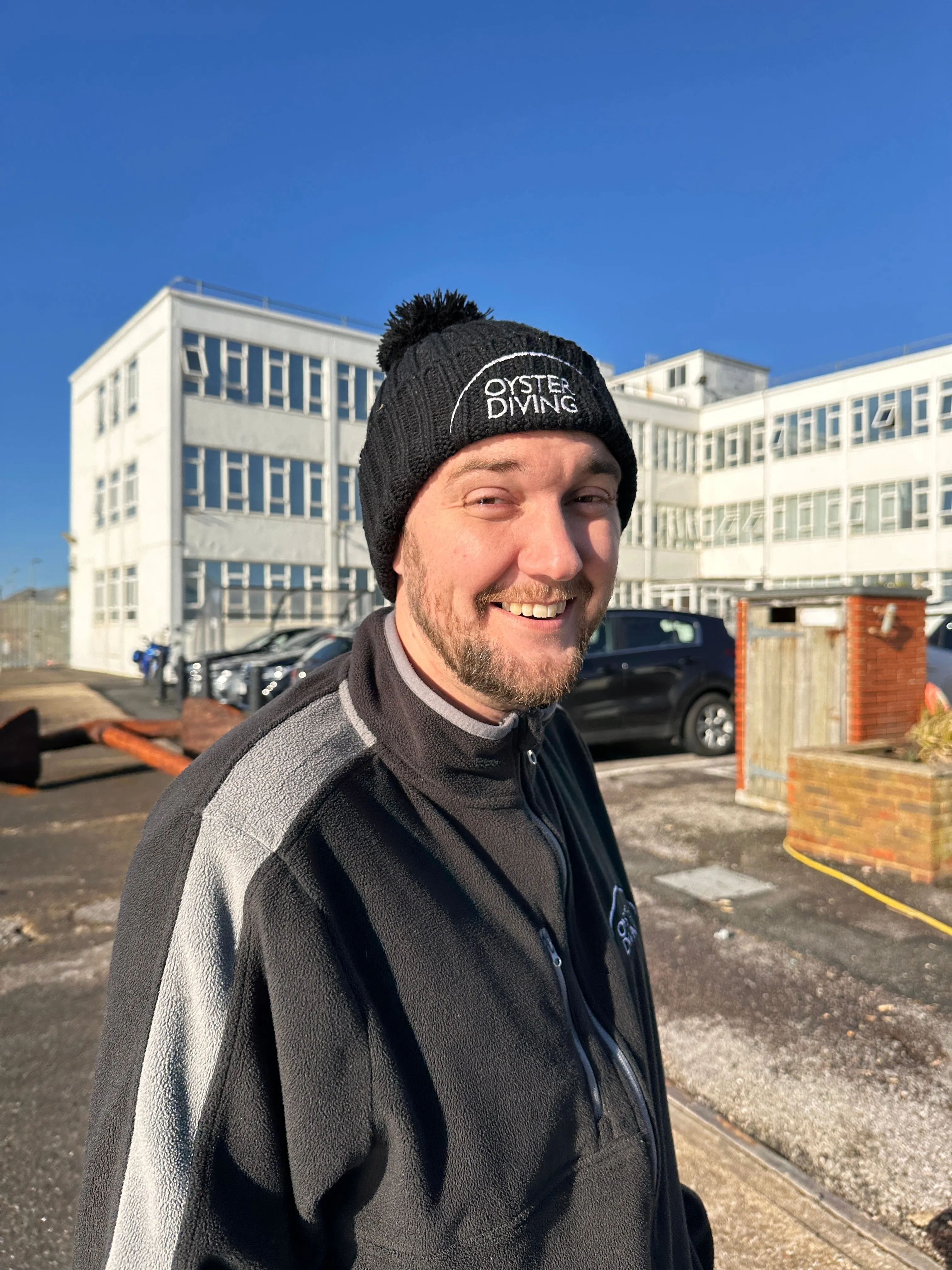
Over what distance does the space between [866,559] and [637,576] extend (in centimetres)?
916

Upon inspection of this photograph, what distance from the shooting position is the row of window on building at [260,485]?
2822 centimetres

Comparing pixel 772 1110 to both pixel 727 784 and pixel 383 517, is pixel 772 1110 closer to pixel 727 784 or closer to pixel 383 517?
pixel 383 517

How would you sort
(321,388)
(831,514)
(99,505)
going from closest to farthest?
1. (321,388)
2. (99,505)
3. (831,514)

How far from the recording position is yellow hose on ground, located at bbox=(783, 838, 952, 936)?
461 centimetres

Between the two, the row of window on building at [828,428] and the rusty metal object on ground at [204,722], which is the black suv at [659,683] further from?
the row of window on building at [828,428]

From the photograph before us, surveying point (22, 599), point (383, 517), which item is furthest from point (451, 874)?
point (22, 599)

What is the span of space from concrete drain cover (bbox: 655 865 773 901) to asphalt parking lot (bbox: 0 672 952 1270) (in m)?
0.02

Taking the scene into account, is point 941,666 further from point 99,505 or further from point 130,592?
point 99,505

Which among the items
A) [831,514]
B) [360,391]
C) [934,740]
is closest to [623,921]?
[934,740]

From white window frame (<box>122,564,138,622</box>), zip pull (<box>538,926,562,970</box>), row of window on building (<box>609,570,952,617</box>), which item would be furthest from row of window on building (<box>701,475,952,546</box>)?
zip pull (<box>538,926,562,970</box>)

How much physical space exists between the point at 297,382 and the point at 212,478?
4550 millimetres

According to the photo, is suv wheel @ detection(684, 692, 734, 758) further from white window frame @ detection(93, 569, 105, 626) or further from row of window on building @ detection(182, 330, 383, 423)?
white window frame @ detection(93, 569, 105, 626)

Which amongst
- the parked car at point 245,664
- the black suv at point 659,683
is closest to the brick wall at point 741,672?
the black suv at point 659,683

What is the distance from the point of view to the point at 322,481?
101 ft
